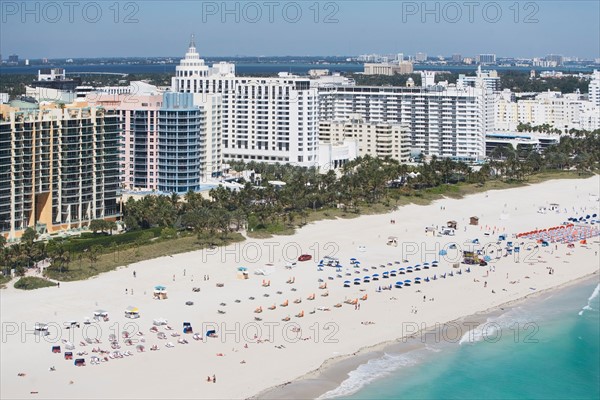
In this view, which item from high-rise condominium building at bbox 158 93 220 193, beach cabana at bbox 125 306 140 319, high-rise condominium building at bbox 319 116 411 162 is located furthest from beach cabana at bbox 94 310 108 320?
high-rise condominium building at bbox 319 116 411 162

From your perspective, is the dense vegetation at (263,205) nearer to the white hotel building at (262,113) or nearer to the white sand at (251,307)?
the white sand at (251,307)

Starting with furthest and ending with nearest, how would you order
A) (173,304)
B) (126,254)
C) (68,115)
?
(68,115), (126,254), (173,304)

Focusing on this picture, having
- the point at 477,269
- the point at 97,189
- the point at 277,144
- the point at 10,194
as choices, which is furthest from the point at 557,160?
the point at 10,194

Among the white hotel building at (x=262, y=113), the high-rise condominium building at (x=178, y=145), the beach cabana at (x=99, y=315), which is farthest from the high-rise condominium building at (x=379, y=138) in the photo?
the beach cabana at (x=99, y=315)

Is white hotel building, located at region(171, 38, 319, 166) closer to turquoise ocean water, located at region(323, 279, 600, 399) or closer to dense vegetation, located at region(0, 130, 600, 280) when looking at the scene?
A: dense vegetation, located at region(0, 130, 600, 280)

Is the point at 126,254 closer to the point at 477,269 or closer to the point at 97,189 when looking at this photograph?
the point at 97,189
